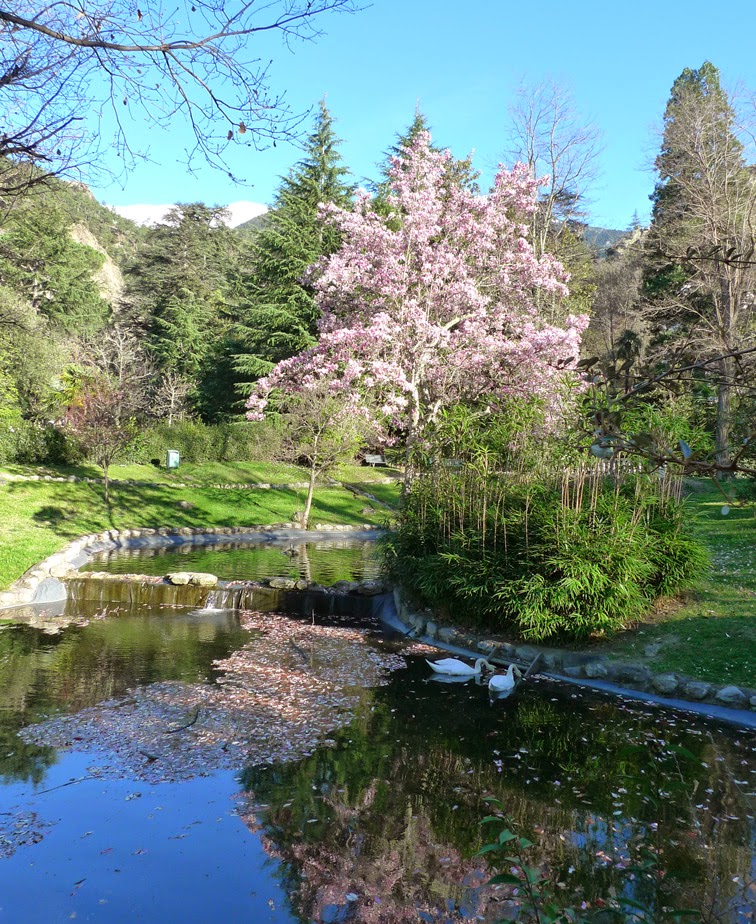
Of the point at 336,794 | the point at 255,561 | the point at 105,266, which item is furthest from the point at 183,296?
the point at 336,794

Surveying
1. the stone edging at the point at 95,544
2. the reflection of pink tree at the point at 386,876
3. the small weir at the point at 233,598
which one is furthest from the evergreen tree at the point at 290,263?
the reflection of pink tree at the point at 386,876

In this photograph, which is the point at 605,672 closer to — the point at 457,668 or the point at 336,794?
the point at 457,668

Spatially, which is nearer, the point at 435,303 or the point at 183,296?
the point at 435,303

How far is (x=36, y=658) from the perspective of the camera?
7758 millimetres

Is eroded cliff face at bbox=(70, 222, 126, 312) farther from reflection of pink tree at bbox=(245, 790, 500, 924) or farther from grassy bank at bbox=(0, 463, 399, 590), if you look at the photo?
reflection of pink tree at bbox=(245, 790, 500, 924)

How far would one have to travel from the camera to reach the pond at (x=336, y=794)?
145 inches

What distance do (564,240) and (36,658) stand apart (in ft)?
98.2

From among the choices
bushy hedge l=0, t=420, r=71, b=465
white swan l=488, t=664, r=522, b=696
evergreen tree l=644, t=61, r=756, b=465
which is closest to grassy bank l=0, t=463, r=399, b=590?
bushy hedge l=0, t=420, r=71, b=465

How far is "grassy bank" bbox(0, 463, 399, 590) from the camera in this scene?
14.2m

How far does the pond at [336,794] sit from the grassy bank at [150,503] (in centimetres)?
569

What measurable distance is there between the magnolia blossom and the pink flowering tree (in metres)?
0.03

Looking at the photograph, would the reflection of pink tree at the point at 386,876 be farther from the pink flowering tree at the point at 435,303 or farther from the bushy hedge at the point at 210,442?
the bushy hedge at the point at 210,442

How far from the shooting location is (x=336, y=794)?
479 cm

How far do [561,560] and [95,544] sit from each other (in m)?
11.2
